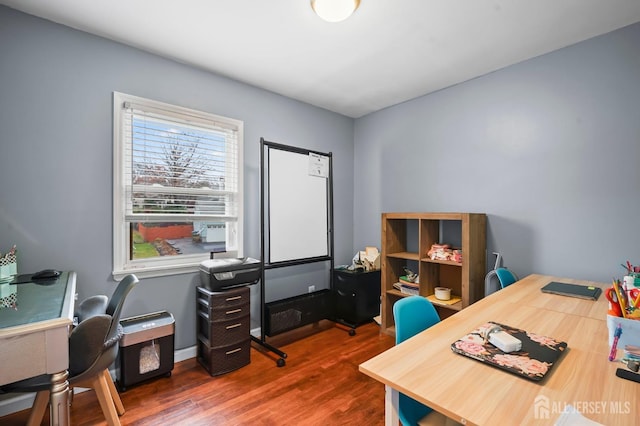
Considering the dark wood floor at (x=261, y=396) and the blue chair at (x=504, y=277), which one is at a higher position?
the blue chair at (x=504, y=277)

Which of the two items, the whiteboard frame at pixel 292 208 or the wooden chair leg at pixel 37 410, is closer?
the wooden chair leg at pixel 37 410

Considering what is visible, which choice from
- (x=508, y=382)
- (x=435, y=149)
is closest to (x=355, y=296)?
(x=435, y=149)

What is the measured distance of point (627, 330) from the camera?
3.63ft

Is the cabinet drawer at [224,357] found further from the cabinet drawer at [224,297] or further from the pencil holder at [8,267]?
the pencil holder at [8,267]

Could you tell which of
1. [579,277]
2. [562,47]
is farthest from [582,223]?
[562,47]

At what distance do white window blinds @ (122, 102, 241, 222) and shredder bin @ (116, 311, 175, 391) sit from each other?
83 cm

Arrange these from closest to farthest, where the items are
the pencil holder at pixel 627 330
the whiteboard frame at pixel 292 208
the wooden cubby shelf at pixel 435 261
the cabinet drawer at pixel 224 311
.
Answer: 1. the pencil holder at pixel 627 330
2. the cabinet drawer at pixel 224 311
3. the wooden cubby shelf at pixel 435 261
4. the whiteboard frame at pixel 292 208

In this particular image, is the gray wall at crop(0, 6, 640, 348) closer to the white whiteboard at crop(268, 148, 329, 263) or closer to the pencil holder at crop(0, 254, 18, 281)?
the pencil holder at crop(0, 254, 18, 281)

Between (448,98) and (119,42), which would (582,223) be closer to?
(448,98)

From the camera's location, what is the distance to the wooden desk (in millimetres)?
801

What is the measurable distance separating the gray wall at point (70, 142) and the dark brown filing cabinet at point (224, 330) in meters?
0.25

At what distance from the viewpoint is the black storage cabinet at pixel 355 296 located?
11.0 ft
